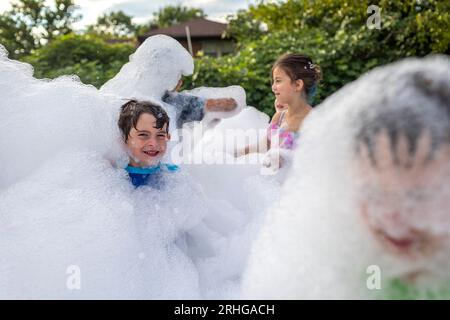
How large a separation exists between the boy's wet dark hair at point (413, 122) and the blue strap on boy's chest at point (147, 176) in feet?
4.48

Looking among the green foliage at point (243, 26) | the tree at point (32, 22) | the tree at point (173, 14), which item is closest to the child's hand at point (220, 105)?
the green foliage at point (243, 26)

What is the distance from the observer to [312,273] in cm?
90

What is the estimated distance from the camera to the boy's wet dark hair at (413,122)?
2.41 ft

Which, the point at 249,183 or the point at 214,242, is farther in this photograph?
the point at 249,183

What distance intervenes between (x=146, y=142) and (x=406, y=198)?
1372 mm

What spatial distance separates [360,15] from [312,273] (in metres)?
6.83

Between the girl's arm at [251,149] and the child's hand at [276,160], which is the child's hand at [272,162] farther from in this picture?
the girl's arm at [251,149]

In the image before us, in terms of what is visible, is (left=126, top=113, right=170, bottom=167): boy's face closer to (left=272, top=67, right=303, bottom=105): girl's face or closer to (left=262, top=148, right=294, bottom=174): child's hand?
(left=262, top=148, right=294, bottom=174): child's hand

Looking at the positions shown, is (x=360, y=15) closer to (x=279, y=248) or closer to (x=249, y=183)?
(x=249, y=183)

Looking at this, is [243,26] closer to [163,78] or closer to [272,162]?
[163,78]

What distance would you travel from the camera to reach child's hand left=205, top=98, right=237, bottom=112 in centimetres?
316

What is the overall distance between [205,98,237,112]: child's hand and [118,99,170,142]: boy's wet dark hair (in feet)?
3.54
